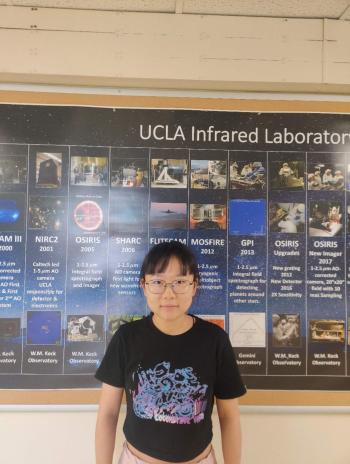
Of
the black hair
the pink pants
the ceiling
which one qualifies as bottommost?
the pink pants

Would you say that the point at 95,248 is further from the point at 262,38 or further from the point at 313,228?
the point at 262,38

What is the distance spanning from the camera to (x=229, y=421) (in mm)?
1468

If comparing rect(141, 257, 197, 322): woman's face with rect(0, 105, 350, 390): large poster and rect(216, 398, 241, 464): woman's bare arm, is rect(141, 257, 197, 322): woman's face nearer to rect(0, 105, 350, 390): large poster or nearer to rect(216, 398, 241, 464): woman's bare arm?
rect(216, 398, 241, 464): woman's bare arm

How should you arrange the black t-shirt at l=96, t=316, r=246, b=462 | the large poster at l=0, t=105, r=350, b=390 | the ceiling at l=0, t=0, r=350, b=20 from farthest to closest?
the large poster at l=0, t=105, r=350, b=390 → the ceiling at l=0, t=0, r=350, b=20 → the black t-shirt at l=96, t=316, r=246, b=462

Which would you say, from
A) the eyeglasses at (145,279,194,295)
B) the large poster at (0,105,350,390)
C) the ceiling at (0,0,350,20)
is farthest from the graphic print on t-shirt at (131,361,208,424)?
the ceiling at (0,0,350,20)

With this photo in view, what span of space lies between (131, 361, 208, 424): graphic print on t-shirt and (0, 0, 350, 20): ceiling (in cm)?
154

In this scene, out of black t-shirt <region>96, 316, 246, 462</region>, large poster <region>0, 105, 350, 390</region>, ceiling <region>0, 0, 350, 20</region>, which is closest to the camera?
black t-shirt <region>96, 316, 246, 462</region>

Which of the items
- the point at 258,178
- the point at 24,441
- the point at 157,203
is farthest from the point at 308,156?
the point at 24,441

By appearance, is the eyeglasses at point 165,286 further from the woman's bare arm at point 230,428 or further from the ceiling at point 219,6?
the ceiling at point 219,6

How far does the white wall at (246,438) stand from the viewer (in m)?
1.89

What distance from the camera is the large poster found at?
191 cm

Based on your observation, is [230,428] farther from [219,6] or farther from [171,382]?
[219,6]

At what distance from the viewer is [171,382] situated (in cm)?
138

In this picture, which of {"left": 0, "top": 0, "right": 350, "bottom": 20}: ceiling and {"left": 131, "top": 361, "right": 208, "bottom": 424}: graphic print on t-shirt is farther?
{"left": 0, "top": 0, "right": 350, "bottom": 20}: ceiling
